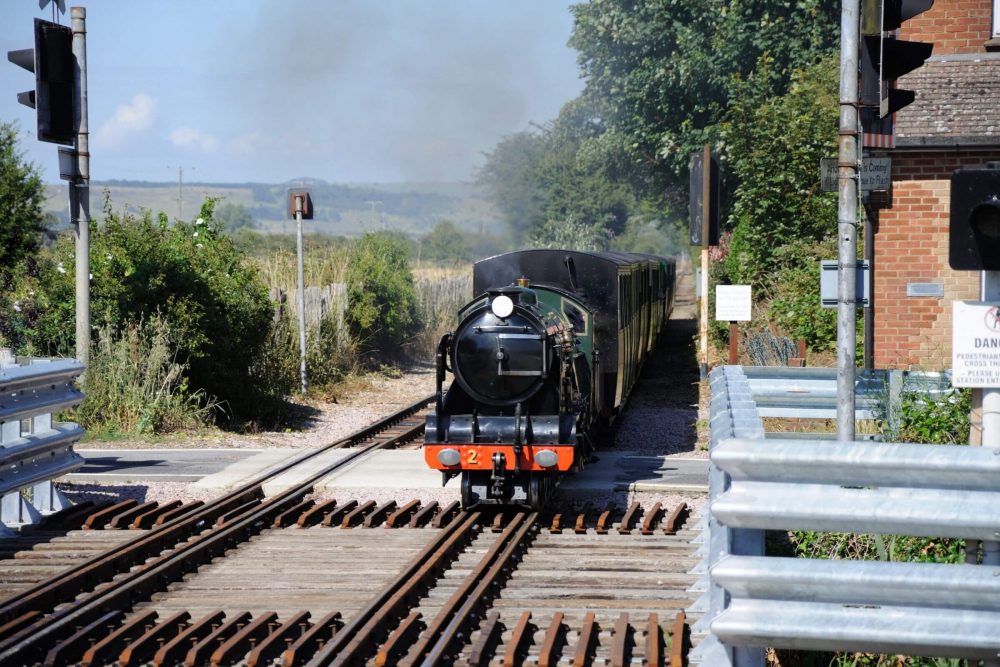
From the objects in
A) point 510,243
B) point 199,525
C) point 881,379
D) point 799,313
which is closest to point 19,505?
point 199,525

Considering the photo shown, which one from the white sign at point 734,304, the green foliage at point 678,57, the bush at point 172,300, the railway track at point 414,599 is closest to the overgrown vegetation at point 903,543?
the railway track at point 414,599

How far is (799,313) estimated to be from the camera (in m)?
18.3

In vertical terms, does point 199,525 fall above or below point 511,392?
below

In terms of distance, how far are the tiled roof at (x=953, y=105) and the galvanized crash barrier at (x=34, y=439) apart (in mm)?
9672

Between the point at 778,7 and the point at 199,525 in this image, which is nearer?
the point at 199,525

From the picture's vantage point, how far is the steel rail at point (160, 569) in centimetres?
631

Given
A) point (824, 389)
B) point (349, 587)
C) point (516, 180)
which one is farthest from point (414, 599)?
point (516, 180)

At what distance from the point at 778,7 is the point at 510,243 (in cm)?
3193

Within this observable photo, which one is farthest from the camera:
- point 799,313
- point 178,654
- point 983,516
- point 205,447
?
point 799,313

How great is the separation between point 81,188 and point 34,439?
174 inches

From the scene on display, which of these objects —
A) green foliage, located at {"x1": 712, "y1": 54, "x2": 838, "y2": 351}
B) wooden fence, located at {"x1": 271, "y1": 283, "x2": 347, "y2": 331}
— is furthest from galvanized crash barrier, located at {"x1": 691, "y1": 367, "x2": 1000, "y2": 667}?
green foliage, located at {"x1": 712, "y1": 54, "x2": 838, "y2": 351}

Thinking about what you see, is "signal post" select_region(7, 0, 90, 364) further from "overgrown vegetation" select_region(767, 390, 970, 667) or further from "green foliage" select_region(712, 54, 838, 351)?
"green foliage" select_region(712, 54, 838, 351)

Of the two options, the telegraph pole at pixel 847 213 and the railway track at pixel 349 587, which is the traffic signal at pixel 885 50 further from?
the railway track at pixel 349 587

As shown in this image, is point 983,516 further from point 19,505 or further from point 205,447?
point 205,447
